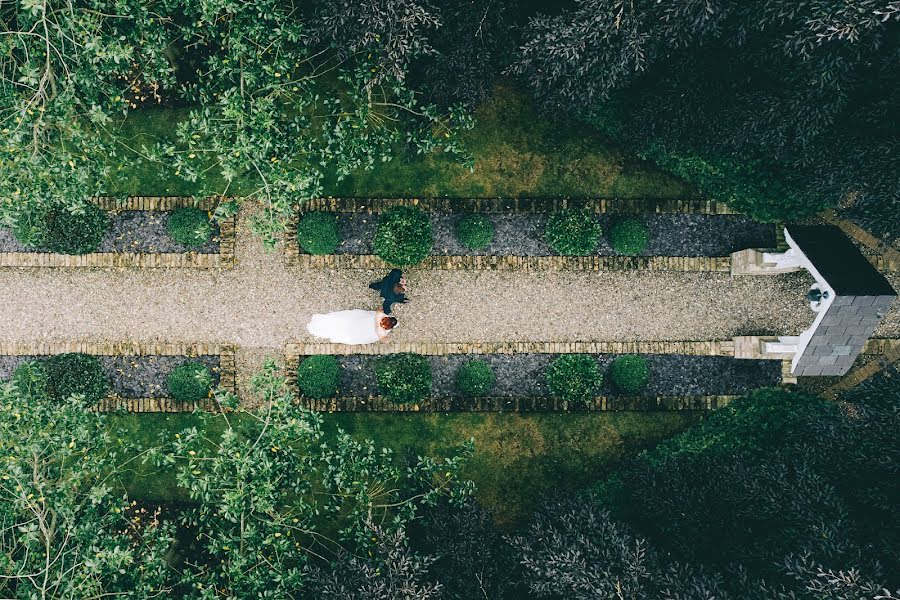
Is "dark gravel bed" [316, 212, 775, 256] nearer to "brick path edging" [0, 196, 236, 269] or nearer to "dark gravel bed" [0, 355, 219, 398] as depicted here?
"brick path edging" [0, 196, 236, 269]

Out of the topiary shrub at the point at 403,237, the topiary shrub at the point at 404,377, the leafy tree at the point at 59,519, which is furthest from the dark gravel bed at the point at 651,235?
the leafy tree at the point at 59,519

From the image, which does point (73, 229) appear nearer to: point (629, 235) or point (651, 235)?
point (629, 235)

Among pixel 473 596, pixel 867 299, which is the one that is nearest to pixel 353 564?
pixel 473 596

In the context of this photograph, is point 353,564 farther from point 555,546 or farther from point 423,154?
point 423,154

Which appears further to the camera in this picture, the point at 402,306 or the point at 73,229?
the point at 402,306

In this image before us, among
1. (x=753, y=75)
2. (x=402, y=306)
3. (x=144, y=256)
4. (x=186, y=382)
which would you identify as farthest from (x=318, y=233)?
(x=753, y=75)

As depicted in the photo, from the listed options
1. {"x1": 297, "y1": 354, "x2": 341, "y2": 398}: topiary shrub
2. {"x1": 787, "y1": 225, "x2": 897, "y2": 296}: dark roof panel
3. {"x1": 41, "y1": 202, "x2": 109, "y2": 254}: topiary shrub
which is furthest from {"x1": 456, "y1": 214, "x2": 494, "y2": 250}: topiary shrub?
{"x1": 41, "y1": 202, "x2": 109, "y2": 254}: topiary shrub
